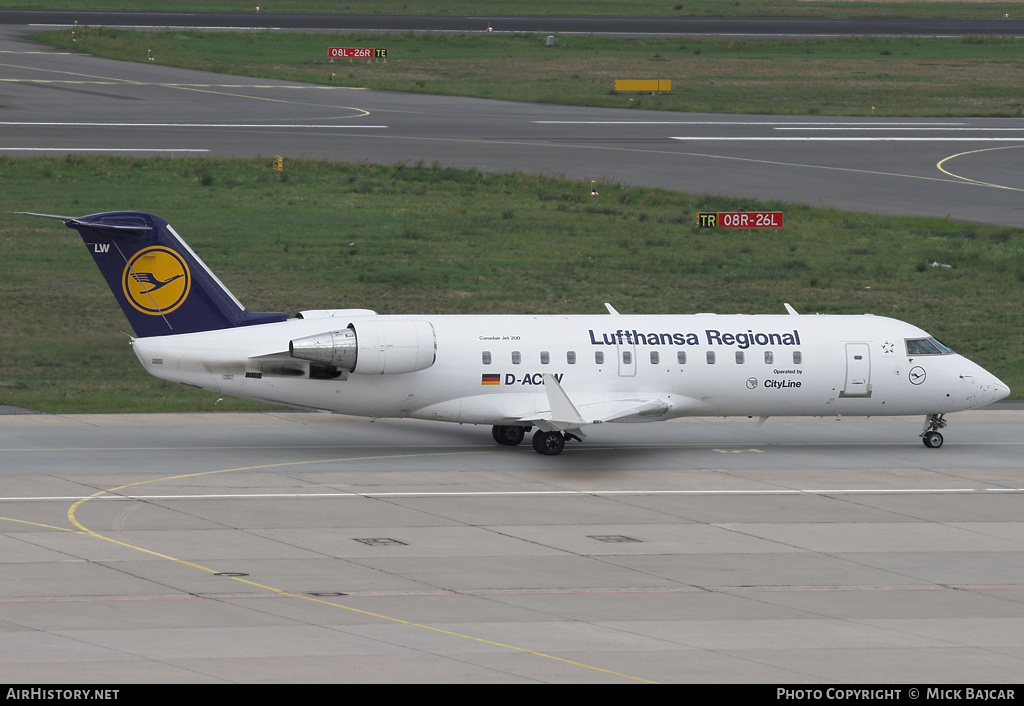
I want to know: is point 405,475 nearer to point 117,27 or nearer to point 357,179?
point 357,179

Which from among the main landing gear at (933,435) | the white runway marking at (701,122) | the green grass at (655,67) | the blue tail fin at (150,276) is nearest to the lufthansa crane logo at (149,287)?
the blue tail fin at (150,276)

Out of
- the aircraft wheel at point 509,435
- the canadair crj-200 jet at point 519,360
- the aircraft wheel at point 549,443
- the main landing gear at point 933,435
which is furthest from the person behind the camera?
the main landing gear at point 933,435

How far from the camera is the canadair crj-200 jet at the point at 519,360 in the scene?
32625 millimetres

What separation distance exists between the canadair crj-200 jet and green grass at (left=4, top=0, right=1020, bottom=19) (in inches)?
3909

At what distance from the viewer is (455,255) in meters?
55.7

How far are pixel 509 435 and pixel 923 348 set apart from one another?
10.7 m

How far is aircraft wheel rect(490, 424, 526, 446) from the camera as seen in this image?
3528cm

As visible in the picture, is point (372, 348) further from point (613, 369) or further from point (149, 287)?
point (613, 369)

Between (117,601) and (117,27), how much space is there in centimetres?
9406

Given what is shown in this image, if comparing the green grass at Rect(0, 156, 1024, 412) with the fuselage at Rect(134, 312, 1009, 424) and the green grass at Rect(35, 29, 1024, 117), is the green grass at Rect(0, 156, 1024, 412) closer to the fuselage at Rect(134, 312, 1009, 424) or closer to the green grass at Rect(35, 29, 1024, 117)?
the fuselage at Rect(134, 312, 1009, 424)

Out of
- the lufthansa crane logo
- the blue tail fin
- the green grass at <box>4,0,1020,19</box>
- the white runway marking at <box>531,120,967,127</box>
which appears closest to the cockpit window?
the blue tail fin

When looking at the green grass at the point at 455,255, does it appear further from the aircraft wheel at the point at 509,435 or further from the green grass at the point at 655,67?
the green grass at the point at 655,67

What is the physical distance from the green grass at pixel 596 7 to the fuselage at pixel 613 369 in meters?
99.9

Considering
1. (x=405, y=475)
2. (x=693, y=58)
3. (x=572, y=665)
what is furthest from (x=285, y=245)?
(x=693, y=58)
